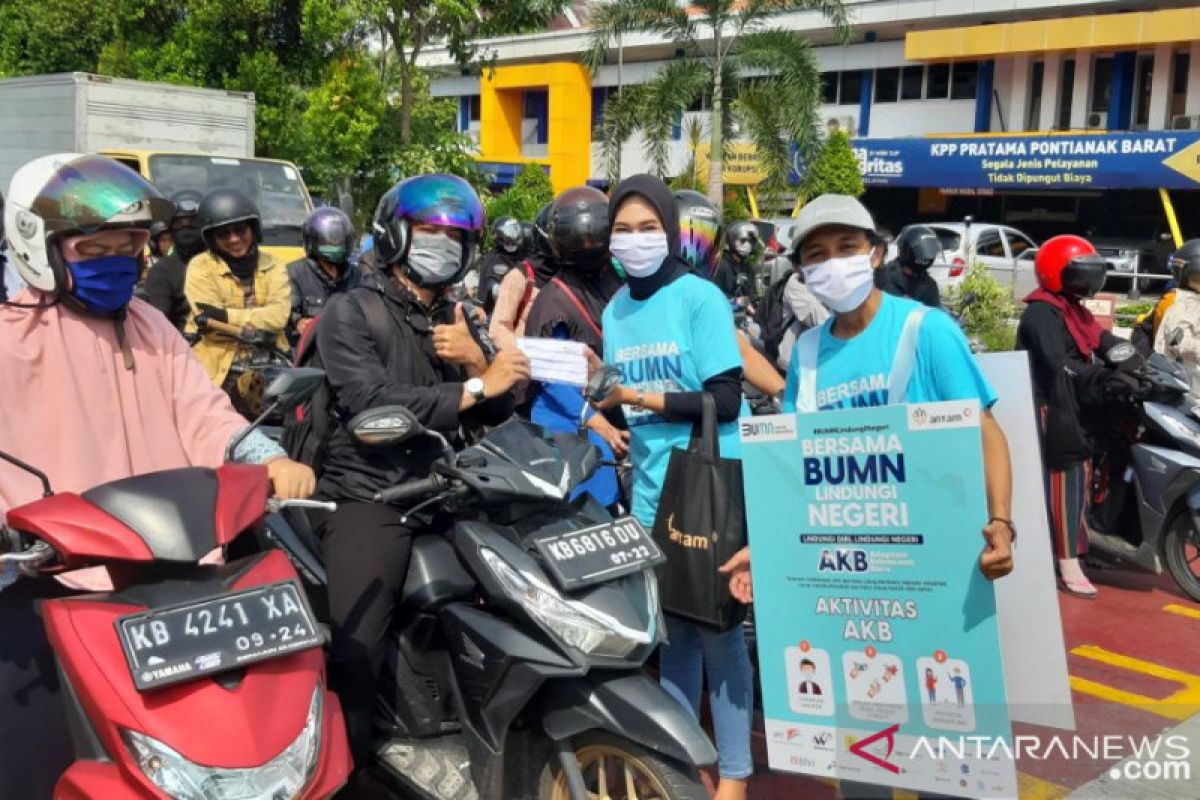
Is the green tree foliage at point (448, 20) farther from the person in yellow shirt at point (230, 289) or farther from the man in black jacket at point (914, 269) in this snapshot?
the person in yellow shirt at point (230, 289)

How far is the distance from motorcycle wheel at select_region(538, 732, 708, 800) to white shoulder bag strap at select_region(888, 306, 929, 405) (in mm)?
1101

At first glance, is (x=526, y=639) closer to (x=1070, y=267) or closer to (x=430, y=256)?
(x=430, y=256)

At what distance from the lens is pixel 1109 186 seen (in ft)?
96.6

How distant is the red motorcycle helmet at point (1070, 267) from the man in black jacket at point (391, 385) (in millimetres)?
3635

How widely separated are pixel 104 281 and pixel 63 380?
26cm

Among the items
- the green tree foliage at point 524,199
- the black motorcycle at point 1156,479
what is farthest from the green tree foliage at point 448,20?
the black motorcycle at point 1156,479

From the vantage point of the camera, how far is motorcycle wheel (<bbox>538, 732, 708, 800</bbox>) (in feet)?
9.64

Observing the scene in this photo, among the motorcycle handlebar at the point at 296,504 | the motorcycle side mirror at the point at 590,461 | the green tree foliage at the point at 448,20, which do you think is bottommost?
the motorcycle handlebar at the point at 296,504

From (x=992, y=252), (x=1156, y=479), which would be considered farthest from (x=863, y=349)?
(x=992, y=252)

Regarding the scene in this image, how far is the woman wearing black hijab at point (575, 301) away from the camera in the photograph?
5.02m

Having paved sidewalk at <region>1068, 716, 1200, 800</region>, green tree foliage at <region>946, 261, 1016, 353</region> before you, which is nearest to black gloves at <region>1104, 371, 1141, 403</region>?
paved sidewalk at <region>1068, 716, 1200, 800</region>

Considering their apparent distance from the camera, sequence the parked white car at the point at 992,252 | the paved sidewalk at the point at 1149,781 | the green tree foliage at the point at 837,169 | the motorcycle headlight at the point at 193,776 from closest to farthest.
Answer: the motorcycle headlight at the point at 193,776, the paved sidewalk at the point at 1149,781, the parked white car at the point at 992,252, the green tree foliage at the point at 837,169

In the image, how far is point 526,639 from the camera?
10.1ft

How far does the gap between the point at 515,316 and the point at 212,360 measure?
1.70m
